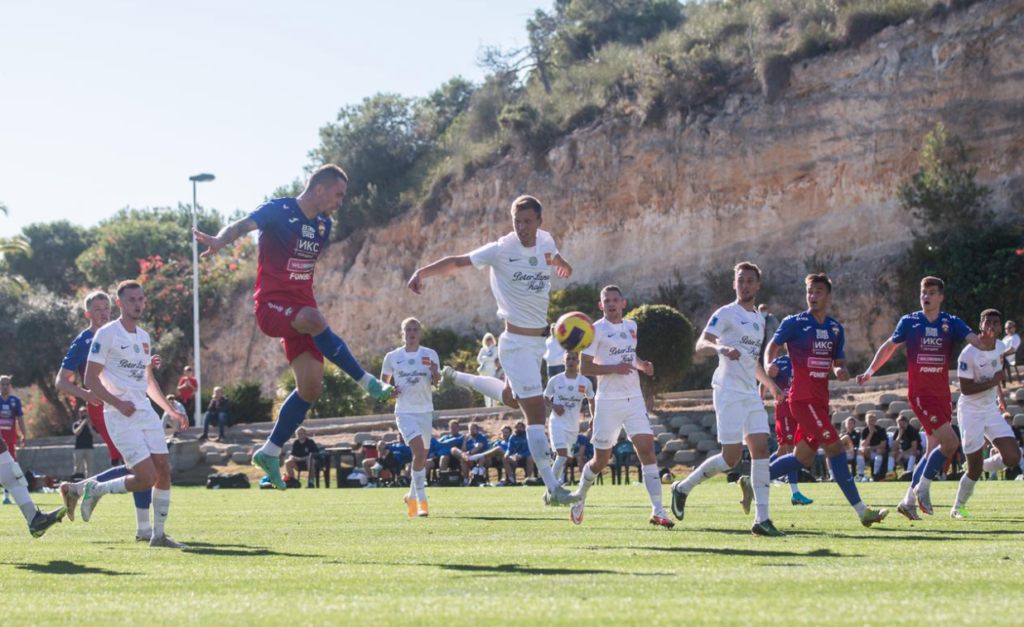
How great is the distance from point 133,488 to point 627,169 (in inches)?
1580

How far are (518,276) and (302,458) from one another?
65.9ft

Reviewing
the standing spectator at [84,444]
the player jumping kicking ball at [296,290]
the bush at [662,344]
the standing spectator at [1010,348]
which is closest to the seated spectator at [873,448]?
the standing spectator at [1010,348]

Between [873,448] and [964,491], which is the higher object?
[873,448]

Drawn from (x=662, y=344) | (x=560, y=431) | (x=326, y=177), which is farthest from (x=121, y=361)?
(x=662, y=344)

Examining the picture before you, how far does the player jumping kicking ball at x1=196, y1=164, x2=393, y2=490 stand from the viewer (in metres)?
9.52

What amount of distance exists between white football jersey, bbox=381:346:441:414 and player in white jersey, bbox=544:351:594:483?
284 centimetres

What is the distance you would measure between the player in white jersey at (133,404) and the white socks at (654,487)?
4.36 m

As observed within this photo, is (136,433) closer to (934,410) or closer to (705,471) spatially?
(705,471)

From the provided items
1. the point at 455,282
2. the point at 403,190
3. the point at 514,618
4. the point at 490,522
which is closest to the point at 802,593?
the point at 514,618

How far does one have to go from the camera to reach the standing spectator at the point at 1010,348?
23681mm

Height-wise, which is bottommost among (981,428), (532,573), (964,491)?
(532,573)

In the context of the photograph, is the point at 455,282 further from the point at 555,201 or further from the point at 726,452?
the point at 726,452

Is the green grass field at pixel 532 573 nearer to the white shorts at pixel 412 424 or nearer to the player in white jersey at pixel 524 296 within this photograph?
the player in white jersey at pixel 524 296

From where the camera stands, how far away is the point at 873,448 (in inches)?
987
